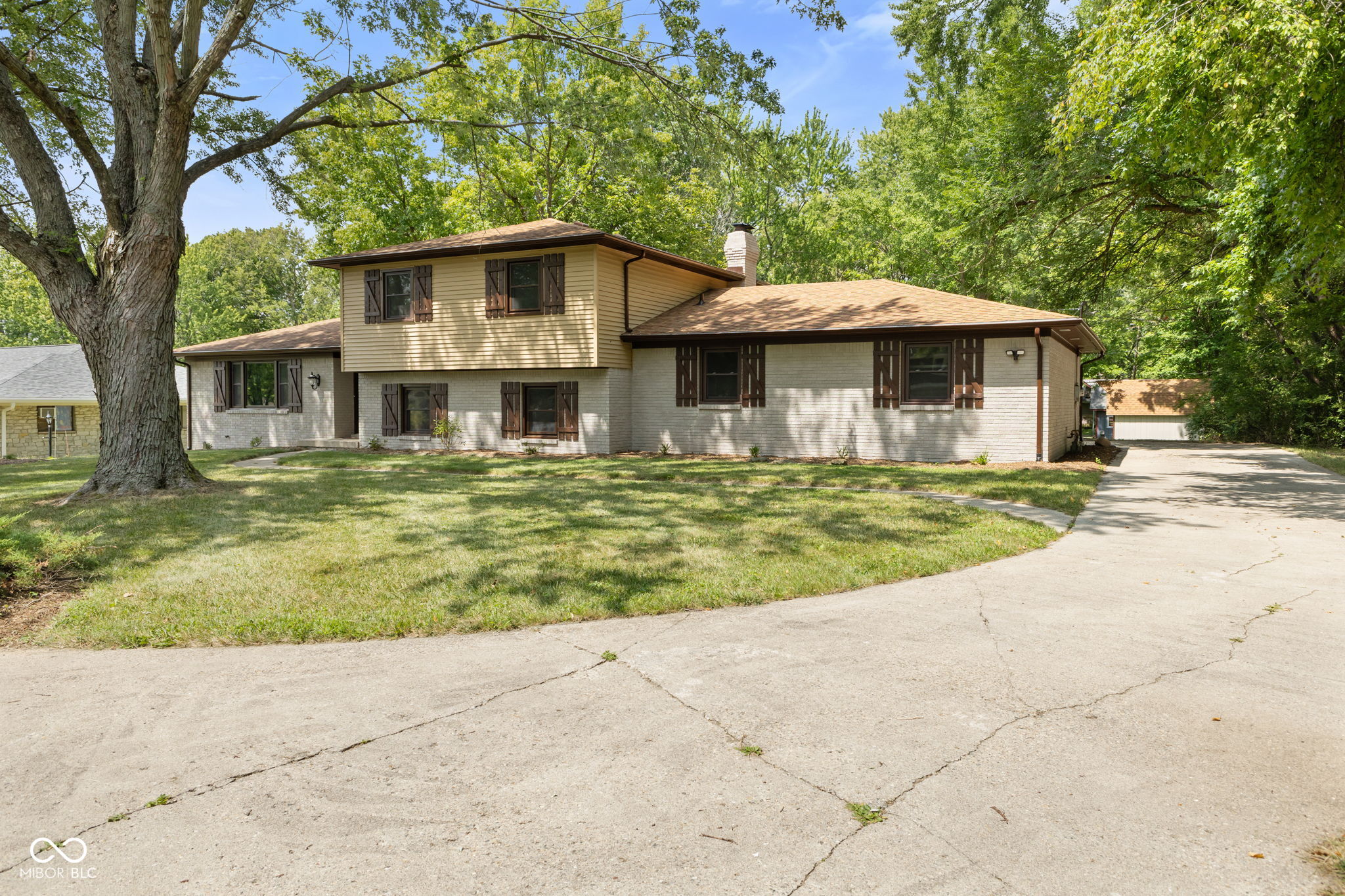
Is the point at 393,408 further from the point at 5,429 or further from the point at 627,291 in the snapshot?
the point at 5,429

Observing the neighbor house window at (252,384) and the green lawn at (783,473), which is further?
the neighbor house window at (252,384)

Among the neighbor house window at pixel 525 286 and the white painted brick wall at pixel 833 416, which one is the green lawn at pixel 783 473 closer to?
the white painted brick wall at pixel 833 416

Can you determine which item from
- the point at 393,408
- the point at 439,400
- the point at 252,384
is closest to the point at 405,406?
the point at 393,408

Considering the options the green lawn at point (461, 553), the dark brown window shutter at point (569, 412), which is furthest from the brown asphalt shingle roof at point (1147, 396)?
the green lawn at point (461, 553)

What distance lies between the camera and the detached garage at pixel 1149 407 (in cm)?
3256

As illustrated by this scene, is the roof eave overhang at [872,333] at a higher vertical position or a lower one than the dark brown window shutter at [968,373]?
higher

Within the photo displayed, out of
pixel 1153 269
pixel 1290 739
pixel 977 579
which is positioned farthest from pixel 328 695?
pixel 1153 269

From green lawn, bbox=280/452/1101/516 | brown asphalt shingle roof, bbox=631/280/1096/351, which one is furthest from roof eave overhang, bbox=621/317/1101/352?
green lawn, bbox=280/452/1101/516

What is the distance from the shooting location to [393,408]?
21.6 m

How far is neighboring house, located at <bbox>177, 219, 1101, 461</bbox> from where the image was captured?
16.4 meters

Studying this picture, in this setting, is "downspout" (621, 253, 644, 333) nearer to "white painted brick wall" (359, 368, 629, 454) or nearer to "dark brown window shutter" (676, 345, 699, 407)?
"white painted brick wall" (359, 368, 629, 454)

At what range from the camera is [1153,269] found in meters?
25.0

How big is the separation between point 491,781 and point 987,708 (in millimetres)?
2277

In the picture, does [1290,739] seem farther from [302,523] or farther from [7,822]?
[302,523]
